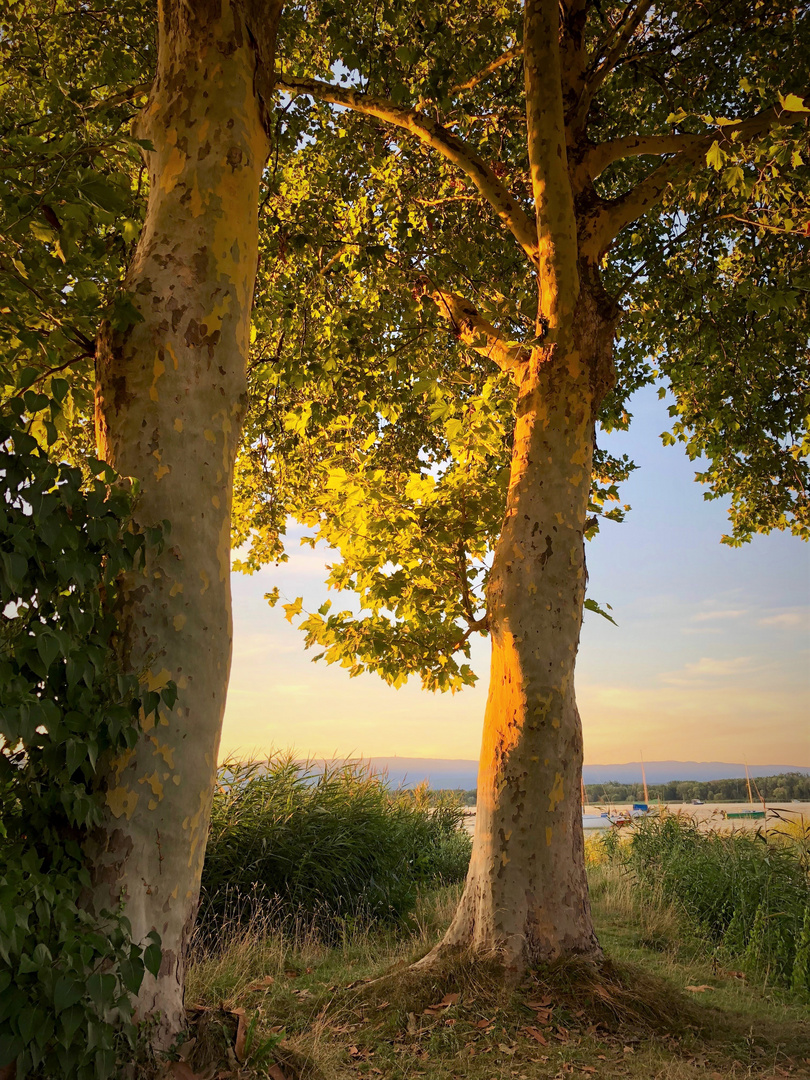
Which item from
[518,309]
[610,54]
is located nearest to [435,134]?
[610,54]

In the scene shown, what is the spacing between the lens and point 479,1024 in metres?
5.11

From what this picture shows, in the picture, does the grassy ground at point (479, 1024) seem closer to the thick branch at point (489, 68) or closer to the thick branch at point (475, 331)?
the thick branch at point (475, 331)

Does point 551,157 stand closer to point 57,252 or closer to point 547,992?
point 57,252

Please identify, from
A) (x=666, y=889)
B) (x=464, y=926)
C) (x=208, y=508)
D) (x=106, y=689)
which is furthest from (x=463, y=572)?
(x=106, y=689)

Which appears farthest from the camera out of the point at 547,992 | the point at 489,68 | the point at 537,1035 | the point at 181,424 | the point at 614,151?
the point at 489,68

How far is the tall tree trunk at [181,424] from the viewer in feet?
11.2

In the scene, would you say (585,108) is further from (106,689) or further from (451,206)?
(106,689)

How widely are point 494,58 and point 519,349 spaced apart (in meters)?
4.25

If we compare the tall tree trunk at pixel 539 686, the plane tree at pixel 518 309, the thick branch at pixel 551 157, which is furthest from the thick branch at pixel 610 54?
the tall tree trunk at pixel 539 686

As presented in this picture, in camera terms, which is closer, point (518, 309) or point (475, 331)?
point (475, 331)

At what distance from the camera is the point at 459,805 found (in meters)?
14.1

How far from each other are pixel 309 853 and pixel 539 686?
14.9ft

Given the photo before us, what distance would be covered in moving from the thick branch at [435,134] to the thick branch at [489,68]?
4.75 feet

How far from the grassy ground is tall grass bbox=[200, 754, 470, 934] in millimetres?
1643
